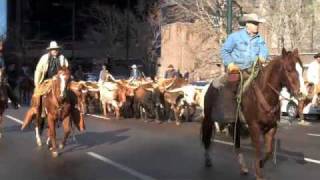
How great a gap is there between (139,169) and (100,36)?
56.5 m

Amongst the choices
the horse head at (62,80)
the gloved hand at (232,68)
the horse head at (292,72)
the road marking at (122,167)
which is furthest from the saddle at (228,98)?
the horse head at (62,80)

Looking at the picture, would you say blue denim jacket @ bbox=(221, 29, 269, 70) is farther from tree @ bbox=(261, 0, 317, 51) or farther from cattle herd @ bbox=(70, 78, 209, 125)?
tree @ bbox=(261, 0, 317, 51)

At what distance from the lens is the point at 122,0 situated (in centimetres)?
8194

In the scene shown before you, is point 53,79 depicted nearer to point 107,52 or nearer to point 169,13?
point 169,13

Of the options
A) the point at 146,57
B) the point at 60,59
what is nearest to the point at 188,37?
the point at 146,57

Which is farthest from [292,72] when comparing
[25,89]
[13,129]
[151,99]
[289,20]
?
[25,89]

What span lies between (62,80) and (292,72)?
5.29 metres

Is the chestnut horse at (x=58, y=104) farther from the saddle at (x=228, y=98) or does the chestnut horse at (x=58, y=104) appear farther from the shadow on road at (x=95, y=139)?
the saddle at (x=228, y=98)

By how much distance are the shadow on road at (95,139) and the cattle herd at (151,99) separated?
6.61 ft

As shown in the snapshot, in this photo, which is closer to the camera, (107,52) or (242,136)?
(242,136)

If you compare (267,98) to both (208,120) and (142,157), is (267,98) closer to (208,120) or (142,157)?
(208,120)

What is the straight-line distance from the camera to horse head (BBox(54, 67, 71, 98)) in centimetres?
1332

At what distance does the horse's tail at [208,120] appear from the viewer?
38.3 ft

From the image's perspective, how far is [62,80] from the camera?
1333 centimetres
